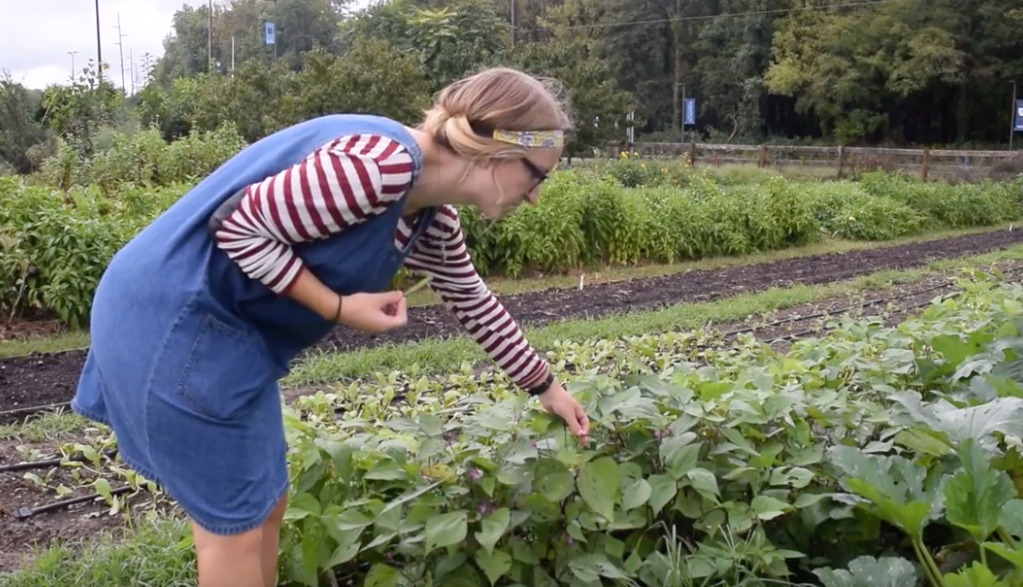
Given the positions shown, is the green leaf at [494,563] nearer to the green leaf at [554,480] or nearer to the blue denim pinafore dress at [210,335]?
the green leaf at [554,480]

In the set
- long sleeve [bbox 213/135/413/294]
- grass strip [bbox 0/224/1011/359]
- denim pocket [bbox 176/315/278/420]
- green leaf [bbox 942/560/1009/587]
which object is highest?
long sleeve [bbox 213/135/413/294]

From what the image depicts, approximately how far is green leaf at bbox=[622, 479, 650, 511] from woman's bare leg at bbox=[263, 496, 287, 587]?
683 mm

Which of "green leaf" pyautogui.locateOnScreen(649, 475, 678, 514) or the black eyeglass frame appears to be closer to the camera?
the black eyeglass frame

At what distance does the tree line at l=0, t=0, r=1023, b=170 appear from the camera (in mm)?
17578

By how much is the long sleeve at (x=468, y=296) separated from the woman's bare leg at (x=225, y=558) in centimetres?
69

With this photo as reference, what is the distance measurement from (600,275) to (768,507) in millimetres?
8097

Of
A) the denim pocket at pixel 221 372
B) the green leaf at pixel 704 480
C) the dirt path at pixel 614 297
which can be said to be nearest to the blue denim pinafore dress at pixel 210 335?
the denim pocket at pixel 221 372

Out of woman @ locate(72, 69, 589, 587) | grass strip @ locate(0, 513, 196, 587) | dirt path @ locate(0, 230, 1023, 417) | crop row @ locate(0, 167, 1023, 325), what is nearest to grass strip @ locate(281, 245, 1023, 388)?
dirt path @ locate(0, 230, 1023, 417)

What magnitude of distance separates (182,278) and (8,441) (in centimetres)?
299

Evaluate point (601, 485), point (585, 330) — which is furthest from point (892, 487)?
point (585, 330)

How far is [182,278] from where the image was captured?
1.70 metres

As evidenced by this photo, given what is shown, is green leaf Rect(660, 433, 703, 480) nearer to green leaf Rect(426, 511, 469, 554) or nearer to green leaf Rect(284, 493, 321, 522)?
green leaf Rect(426, 511, 469, 554)

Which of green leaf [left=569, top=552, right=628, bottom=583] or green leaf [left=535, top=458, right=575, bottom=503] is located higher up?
green leaf [left=535, top=458, right=575, bottom=503]

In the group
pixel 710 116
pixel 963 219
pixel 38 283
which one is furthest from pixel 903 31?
pixel 38 283
